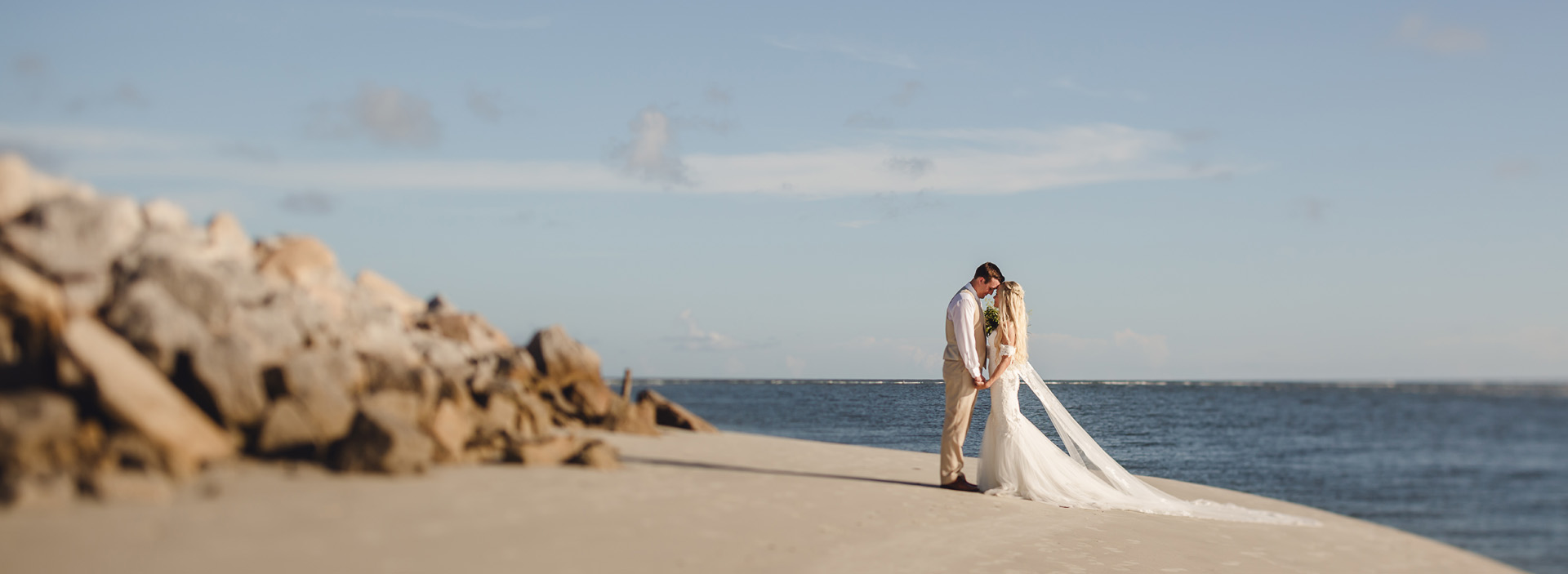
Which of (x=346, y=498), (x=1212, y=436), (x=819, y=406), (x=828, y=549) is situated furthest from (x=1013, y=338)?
(x=1212, y=436)

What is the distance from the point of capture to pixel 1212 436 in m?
26.1

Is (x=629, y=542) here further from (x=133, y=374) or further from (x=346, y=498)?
(x=133, y=374)

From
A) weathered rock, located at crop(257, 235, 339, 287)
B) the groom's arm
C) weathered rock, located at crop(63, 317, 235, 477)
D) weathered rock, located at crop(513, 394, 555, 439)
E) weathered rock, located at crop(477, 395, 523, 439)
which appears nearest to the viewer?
weathered rock, located at crop(63, 317, 235, 477)

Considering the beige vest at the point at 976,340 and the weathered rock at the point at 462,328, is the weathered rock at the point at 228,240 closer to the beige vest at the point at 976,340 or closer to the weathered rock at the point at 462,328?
the weathered rock at the point at 462,328

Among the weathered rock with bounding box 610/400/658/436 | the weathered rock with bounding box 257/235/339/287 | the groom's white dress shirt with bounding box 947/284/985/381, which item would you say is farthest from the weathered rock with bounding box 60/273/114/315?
the groom's white dress shirt with bounding box 947/284/985/381

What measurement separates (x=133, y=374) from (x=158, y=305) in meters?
0.42

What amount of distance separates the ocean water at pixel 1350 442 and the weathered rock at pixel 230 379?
6.40 metres

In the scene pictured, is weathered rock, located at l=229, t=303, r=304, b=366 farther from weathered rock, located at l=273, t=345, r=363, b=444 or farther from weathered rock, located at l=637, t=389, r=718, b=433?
weathered rock, located at l=637, t=389, r=718, b=433

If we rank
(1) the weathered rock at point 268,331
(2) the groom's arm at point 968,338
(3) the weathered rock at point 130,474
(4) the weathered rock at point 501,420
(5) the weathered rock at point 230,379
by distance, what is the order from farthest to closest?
(2) the groom's arm at point 968,338
(4) the weathered rock at point 501,420
(1) the weathered rock at point 268,331
(5) the weathered rock at point 230,379
(3) the weathered rock at point 130,474

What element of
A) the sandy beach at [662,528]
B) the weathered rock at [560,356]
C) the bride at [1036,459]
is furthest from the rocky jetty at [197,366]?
the bride at [1036,459]

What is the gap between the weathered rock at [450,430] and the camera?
587 centimetres

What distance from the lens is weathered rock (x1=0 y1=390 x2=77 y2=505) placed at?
3766 millimetres

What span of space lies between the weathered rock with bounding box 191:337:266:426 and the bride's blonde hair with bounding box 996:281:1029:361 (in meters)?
6.36

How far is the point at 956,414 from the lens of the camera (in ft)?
28.3
